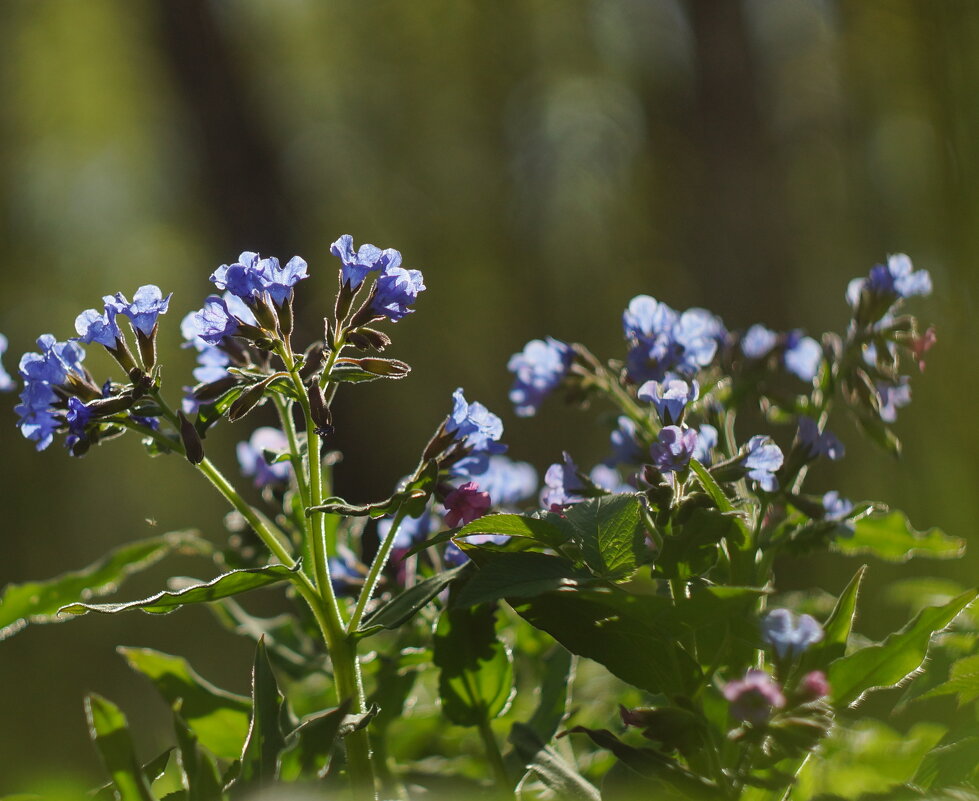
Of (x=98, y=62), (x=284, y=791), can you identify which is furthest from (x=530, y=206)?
(x=284, y=791)

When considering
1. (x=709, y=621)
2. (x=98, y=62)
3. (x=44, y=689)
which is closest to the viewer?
(x=709, y=621)

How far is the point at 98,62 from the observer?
486 centimetres

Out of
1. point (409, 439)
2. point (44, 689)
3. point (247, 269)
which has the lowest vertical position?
point (44, 689)

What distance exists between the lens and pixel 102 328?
2.03 ft

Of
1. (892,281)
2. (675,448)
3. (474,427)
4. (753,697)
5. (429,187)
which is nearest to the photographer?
(753,697)

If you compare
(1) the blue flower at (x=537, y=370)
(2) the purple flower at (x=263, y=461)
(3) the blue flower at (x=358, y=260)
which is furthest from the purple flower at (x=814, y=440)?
(2) the purple flower at (x=263, y=461)

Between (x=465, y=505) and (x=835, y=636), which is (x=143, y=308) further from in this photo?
(x=835, y=636)

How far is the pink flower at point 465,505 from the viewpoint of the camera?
65 cm

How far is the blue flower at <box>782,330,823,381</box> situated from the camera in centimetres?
84

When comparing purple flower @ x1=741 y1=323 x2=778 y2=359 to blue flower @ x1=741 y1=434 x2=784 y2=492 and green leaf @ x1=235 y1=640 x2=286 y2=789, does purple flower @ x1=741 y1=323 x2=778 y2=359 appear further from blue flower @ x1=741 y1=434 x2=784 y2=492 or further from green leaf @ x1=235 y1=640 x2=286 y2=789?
green leaf @ x1=235 y1=640 x2=286 y2=789

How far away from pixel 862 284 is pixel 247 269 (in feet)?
1.65

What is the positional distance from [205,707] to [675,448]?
39 centimetres

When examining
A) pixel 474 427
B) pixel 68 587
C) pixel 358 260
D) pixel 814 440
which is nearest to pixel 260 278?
pixel 358 260

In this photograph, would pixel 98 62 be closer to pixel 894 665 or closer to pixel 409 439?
pixel 409 439
